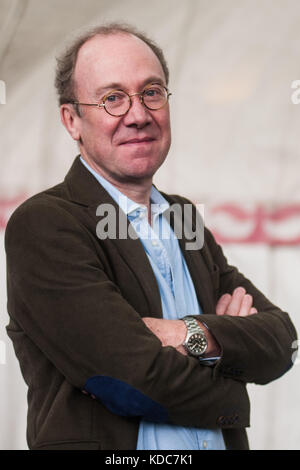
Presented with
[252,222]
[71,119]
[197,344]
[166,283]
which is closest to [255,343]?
[197,344]

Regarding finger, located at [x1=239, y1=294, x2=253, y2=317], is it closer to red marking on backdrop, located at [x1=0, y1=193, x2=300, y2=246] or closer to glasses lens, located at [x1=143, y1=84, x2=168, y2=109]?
glasses lens, located at [x1=143, y1=84, x2=168, y2=109]

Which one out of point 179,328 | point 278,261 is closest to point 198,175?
point 278,261

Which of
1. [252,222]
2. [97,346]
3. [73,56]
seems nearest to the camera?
[97,346]

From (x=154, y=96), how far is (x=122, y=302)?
59cm

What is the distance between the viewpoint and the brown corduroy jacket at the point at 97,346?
1404 mm

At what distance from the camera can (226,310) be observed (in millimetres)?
1838

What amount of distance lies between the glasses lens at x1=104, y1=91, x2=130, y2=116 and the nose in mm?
14

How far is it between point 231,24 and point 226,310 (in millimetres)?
2176

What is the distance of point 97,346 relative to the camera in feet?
4.59

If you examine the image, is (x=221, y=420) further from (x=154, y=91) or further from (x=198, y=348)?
(x=154, y=91)

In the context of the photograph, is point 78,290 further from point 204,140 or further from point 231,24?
point 231,24

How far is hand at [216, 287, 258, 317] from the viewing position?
1.81 meters

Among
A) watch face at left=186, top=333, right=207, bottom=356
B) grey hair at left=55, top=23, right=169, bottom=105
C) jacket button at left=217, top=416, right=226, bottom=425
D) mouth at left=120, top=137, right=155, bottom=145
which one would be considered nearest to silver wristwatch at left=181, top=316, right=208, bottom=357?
watch face at left=186, top=333, right=207, bottom=356

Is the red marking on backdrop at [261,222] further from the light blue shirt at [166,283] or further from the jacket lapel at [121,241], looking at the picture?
the jacket lapel at [121,241]
